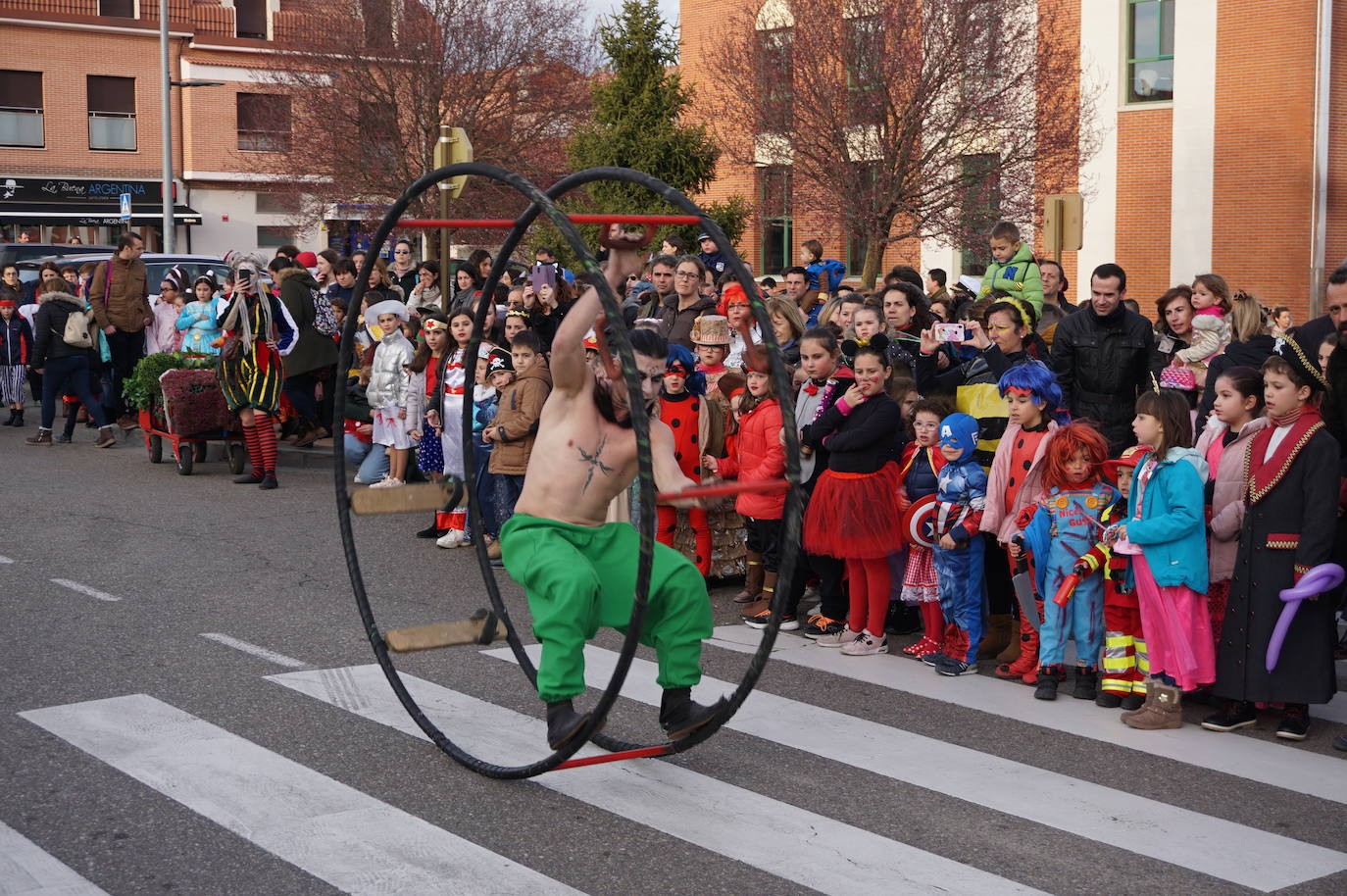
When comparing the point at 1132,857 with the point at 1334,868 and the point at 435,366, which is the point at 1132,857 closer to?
the point at 1334,868

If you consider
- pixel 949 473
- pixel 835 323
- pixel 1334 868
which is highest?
pixel 835 323

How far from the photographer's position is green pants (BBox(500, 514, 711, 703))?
5.51m

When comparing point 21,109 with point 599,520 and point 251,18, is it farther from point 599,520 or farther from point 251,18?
point 599,520

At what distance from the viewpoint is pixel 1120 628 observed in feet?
23.0

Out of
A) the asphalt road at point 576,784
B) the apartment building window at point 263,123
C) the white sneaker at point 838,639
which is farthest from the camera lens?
the apartment building window at point 263,123

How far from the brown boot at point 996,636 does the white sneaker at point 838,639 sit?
0.70 metres

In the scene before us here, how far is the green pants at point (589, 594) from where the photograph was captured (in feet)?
18.1

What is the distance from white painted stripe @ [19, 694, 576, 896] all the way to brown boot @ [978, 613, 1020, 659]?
3.77 meters

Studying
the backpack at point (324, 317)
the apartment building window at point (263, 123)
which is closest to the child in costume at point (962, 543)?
the backpack at point (324, 317)

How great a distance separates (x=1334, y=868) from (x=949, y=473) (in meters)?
3.18

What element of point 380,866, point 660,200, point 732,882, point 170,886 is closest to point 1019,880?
point 732,882

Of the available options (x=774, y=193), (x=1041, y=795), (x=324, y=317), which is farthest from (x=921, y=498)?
(x=774, y=193)

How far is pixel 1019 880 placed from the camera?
4.79 meters

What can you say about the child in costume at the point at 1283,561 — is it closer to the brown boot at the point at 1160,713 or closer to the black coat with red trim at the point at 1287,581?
the black coat with red trim at the point at 1287,581
